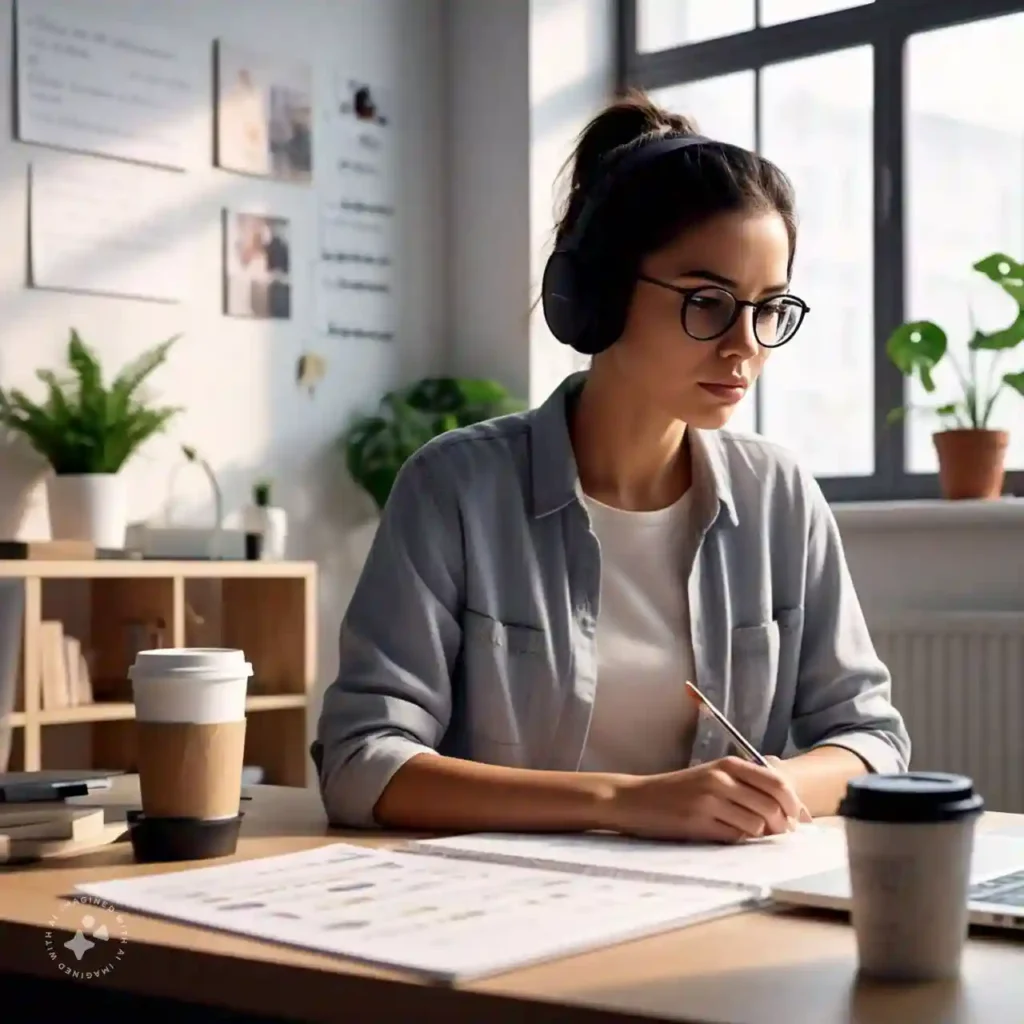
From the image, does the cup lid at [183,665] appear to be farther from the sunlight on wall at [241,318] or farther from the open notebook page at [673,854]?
the sunlight on wall at [241,318]

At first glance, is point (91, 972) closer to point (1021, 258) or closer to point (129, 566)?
point (129, 566)

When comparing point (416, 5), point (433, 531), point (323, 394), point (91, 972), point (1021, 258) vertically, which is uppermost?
point (416, 5)

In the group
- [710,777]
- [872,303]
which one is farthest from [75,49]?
[710,777]

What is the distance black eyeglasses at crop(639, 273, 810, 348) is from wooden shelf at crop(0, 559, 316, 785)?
1.76 m

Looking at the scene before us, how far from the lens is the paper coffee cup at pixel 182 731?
1.13m

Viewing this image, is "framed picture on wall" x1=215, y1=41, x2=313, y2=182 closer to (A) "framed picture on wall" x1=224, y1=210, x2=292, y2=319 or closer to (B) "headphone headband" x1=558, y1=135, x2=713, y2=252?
(A) "framed picture on wall" x1=224, y1=210, x2=292, y2=319

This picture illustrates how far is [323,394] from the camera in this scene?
3.97 m

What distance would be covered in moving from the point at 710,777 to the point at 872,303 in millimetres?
2778

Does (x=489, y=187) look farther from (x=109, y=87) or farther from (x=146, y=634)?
(x=146, y=634)

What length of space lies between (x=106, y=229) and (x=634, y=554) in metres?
2.23

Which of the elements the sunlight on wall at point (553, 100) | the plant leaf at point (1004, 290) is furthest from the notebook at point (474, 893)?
the sunlight on wall at point (553, 100)

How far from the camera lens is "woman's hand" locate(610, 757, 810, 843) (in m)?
1.20

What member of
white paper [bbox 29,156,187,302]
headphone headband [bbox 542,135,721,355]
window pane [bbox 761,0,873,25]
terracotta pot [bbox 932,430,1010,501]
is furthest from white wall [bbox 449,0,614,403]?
headphone headband [bbox 542,135,721,355]

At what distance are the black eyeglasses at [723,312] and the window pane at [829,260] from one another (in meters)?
2.37
